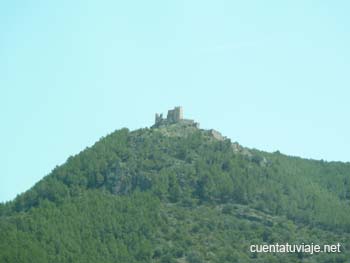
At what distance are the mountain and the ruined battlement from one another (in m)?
0.18

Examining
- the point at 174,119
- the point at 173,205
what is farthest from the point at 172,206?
the point at 174,119

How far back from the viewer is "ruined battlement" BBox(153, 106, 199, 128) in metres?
178

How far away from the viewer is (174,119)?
179m

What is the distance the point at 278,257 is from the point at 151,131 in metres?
35.1

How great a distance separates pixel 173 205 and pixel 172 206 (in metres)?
0.52

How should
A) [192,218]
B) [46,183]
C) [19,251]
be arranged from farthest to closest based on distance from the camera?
[46,183] → [192,218] → [19,251]

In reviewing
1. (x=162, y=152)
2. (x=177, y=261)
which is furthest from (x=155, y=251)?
(x=162, y=152)

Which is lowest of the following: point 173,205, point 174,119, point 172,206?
point 172,206

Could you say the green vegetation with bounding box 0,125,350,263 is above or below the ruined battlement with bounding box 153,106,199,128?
below

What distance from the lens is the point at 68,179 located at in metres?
167

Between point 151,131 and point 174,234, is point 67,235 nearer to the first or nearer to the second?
point 174,234

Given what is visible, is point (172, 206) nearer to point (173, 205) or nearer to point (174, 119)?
point (173, 205)

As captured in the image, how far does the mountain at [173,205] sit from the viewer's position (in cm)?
14612

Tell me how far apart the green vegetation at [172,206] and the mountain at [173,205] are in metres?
0.16
